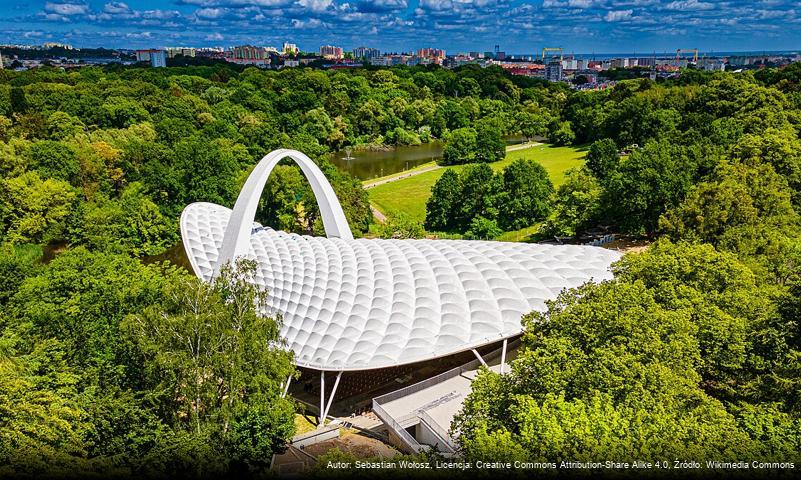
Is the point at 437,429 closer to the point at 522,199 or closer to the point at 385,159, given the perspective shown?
the point at 522,199

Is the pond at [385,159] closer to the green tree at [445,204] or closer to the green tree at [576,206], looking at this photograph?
the green tree at [445,204]

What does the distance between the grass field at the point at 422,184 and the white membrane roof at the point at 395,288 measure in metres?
29.5

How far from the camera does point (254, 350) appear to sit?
20.4 meters

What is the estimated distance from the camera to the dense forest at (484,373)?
15.1 metres

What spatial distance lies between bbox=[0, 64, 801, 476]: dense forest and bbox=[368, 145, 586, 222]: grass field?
7752mm

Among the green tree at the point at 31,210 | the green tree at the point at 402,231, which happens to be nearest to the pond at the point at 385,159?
the green tree at the point at 402,231

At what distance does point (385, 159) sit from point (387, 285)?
241ft

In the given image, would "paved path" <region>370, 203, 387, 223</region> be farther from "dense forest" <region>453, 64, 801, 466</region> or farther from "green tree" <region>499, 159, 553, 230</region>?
"dense forest" <region>453, 64, 801, 466</region>

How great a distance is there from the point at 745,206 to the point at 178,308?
33.2m

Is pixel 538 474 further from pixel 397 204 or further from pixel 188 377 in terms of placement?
pixel 397 204

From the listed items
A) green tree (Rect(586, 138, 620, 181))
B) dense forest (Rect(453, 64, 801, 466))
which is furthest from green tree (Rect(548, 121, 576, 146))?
dense forest (Rect(453, 64, 801, 466))

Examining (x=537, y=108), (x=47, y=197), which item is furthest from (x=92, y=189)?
(x=537, y=108)

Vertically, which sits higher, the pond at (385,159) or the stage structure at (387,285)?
the stage structure at (387,285)

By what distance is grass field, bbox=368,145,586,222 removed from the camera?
66438 mm
